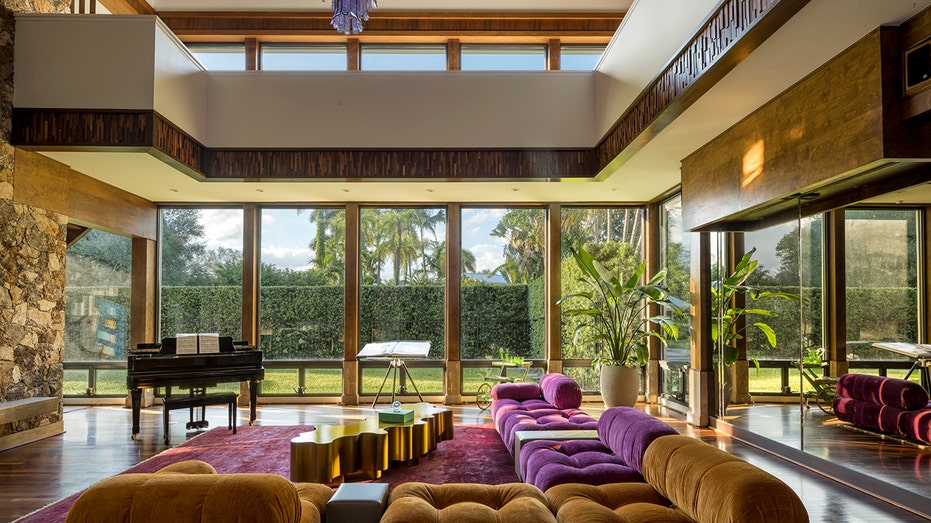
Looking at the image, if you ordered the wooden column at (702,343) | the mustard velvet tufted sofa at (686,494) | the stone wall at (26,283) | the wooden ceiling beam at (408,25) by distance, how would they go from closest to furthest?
1. the mustard velvet tufted sofa at (686,494)
2. the stone wall at (26,283)
3. the wooden column at (702,343)
4. the wooden ceiling beam at (408,25)

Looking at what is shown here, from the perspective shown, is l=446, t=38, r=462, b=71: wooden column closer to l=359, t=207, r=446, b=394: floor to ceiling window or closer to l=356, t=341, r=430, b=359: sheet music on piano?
l=359, t=207, r=446, b=394: floor to ceiling window

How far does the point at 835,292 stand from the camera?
4867 mm

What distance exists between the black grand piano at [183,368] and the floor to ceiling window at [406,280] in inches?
94.3

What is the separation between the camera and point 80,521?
6.16 ft


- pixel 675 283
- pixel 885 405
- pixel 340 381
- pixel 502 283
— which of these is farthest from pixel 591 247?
pixel 885 405

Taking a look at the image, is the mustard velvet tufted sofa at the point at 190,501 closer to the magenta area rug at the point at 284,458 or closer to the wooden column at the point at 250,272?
the magenta area rug at the point at 284,458

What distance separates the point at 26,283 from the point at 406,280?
4.80 metres

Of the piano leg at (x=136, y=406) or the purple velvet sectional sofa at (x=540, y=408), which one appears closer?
the purple velvet sectional sofa at (x=540, y=408)

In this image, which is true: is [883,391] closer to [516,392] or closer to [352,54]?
[516,392]

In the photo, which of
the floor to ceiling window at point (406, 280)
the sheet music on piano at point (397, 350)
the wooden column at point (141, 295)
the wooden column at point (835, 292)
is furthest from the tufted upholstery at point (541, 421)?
the wooden column at point (141, 295)

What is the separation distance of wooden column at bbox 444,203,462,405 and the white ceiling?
1.33 ft

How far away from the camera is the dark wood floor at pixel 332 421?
4051 mm

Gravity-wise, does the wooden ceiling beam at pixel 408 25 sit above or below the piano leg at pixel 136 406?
above

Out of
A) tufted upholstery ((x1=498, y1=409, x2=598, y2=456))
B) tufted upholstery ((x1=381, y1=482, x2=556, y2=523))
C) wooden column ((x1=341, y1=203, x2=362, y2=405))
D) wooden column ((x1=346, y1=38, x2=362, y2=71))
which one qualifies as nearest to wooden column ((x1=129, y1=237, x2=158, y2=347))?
wooden column ((x1=341, y1=203, x2=362, y2=405))
